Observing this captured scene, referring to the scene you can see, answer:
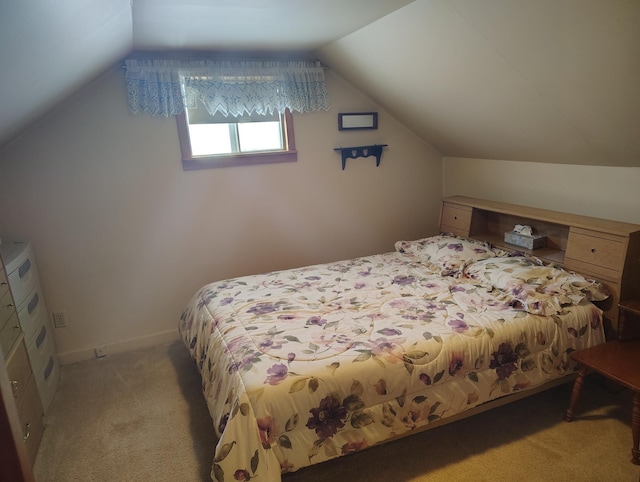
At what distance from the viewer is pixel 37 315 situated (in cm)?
256

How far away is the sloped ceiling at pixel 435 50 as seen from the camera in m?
1.61

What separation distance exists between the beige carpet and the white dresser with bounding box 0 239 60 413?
0.57 feet

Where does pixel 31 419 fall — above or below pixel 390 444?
above

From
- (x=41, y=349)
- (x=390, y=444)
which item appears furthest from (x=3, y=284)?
(x=390, y=444)

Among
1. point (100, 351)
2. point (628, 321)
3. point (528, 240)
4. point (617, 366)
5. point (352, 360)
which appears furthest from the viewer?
point (100, 351)

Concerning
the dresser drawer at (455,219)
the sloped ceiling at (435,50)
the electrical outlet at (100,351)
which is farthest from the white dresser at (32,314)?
the dresser drawer at (455,219)

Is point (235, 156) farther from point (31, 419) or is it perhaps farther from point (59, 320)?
point (31, 419)

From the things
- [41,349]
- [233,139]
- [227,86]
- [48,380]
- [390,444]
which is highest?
[227,86]

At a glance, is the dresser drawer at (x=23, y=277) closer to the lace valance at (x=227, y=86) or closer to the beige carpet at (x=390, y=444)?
the beige carpet at (x=390, y=444)

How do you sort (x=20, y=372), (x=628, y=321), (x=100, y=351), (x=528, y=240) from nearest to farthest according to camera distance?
(x=20, y=372) → (x=628, y=321) → (x=528, y=240) → (x=100, y=351)

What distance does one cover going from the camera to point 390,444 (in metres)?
2.03

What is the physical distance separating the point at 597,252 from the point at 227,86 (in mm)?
2655

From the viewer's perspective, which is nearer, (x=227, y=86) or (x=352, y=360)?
(x=352, y=360)

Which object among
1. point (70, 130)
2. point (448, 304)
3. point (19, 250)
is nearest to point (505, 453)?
point (448, 304)
